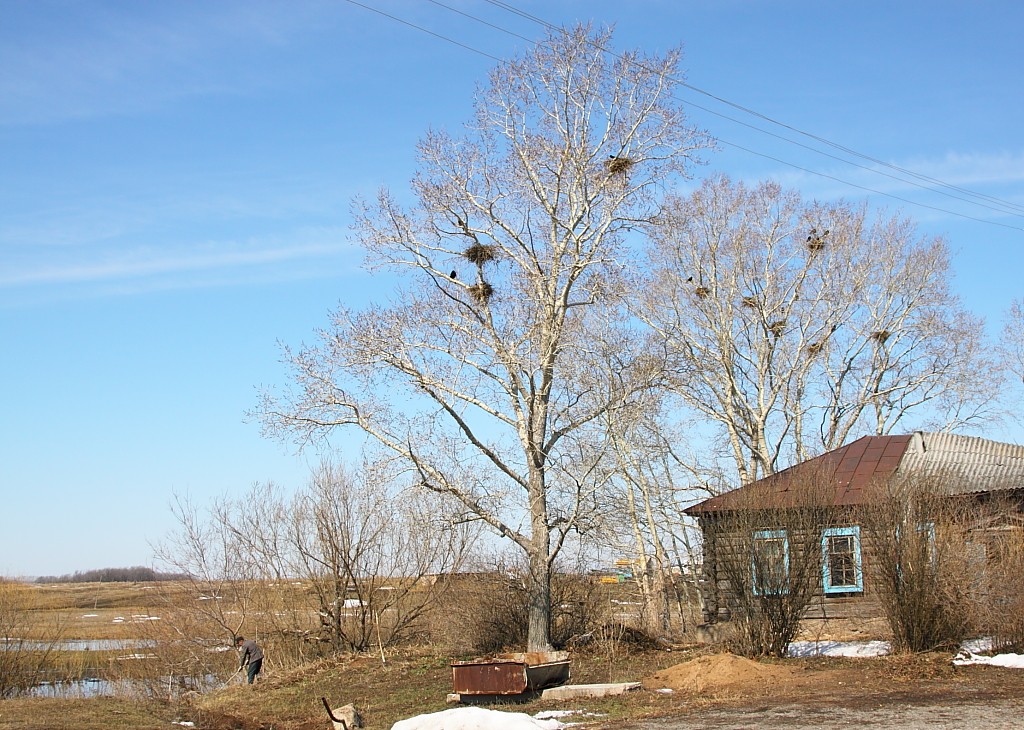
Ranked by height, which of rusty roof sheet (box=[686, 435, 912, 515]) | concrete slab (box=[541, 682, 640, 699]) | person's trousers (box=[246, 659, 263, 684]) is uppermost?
rusty roof sheet (box=[686, 435, 912, 515])

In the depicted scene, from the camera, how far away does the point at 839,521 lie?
55.4ft

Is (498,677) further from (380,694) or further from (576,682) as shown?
(380,694)

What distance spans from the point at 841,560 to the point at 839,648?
1985mm

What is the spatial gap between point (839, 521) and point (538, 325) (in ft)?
23.2

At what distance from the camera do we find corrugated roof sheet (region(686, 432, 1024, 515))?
20469 mm

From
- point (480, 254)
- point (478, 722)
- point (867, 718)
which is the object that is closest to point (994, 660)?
point (867, 718)

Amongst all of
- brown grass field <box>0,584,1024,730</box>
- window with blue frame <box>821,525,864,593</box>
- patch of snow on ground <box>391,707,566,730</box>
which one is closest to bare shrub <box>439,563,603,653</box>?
brown grass field <box>0,584,1024,730</box>

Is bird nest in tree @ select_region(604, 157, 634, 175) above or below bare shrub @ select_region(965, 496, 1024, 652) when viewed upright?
above

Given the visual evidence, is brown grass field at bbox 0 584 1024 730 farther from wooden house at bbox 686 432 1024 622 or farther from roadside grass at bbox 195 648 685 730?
wooden house at bbox 686 432 1024 622

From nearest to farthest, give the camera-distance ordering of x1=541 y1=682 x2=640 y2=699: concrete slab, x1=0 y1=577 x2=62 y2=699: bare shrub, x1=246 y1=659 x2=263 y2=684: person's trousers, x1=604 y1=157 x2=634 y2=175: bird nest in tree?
1. x1=541 y1=682 x2=640 y2=699: concrete slab
2. x1=604 y1=157 x2=634 y2=175: bird nest in tree
3. x1=246 y1=659 x2=263 y2=684: person's trousers
4. x1=0 y1=577 x2=62 y2=699: bare shrub

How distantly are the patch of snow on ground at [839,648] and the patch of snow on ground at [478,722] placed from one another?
7176 millimetres

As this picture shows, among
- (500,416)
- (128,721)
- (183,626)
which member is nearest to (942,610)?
(500,416)

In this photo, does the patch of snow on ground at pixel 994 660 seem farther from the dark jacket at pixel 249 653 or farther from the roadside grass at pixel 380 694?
the dark jacket at pixel 249 653

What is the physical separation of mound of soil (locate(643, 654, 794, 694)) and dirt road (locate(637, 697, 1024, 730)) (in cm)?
203
